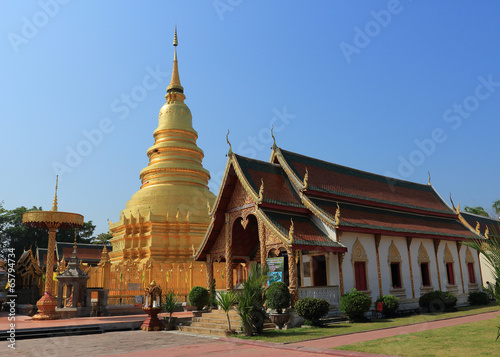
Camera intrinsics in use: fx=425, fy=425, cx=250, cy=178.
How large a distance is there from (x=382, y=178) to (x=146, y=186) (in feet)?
56.2

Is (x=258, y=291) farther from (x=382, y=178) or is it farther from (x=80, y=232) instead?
(x=80, y=232)

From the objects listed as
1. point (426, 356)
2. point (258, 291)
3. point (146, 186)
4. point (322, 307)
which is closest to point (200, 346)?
point (258, 291)

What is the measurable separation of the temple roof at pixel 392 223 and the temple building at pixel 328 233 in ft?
0.23

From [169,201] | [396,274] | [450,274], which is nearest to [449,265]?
[450,274]

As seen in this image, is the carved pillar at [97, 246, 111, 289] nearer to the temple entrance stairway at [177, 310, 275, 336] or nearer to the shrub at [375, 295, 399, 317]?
the temple entrance stairway at [177, 310, 275, 336]

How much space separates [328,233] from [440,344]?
713cm

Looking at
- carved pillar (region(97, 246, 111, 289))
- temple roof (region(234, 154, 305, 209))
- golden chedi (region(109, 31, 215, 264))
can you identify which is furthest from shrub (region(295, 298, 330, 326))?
golden chedi (region(109, 31, 215, 264))

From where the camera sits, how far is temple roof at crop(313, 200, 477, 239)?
1735 cm

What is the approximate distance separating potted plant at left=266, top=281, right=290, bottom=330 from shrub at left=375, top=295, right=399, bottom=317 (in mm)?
4618

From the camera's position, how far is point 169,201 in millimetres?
29688

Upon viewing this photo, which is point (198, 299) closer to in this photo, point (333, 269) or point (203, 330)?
point (203, 330)

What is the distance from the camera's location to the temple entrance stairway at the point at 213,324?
45.1ft

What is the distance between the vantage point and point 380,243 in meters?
18.2

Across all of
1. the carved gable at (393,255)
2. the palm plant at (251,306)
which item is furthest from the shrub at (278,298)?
the carved gable at (393,255)
